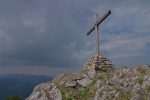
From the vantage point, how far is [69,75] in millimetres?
52031

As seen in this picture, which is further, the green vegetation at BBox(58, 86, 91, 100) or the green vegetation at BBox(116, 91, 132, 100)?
the green vegetation at BBox(58, 86, 91, 100)

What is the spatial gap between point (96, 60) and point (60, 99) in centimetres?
943

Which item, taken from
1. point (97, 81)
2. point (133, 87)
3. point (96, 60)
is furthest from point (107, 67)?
point (133, 87)

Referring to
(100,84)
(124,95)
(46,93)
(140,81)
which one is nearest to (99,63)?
(100,84)

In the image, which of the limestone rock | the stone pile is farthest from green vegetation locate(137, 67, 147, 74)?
the limestone rock

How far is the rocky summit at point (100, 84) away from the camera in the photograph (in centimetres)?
4253

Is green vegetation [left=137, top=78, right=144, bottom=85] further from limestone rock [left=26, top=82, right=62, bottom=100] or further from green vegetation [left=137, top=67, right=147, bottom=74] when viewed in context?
limestone rock [left=26, top=82, right=62, bottom=100]

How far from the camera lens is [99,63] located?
50.8 m

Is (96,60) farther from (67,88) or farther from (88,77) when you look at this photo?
(67,88)

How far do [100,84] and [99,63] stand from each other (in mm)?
5936

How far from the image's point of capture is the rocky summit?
4253cm

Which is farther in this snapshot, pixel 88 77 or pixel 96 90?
pixel 88 77

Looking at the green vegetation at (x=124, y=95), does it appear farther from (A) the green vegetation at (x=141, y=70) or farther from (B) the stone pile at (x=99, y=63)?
(B) the stone pile at (x=99, y=63)

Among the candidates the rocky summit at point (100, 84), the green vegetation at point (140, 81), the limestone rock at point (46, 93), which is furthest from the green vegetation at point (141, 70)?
the limestone rock at point (46, 93)
